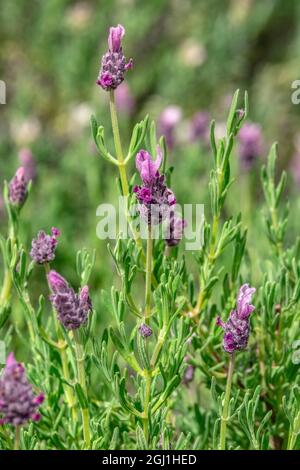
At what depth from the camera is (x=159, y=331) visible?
97 centimetres

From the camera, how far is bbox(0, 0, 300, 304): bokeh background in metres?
2.21

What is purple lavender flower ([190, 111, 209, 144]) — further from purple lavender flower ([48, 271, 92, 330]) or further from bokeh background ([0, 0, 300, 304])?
purple lavender flower ([48, 271, 92, 330])

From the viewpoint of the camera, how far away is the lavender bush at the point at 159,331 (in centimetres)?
93

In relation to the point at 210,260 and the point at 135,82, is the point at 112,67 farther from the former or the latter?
the point at 135,82

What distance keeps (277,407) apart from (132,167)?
119 cm

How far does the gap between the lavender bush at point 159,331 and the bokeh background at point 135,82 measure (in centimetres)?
95

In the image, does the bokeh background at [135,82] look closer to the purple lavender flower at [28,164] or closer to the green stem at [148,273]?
the purple lavender flower at [28,164]

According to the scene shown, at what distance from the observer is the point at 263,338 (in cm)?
116


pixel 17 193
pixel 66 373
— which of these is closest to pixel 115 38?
pixel 17 193

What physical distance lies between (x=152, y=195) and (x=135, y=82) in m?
1.96

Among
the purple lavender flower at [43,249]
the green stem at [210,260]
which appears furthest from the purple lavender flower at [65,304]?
the green stem at [210,260]

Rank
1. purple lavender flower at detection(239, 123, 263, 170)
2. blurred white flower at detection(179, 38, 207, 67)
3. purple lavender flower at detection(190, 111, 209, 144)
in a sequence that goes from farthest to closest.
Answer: blurred white flower at detection(179, 38, 207, 67) → purple lavender flower at detection(190, 111, 209, 144) → purple lavender flower at detection(239, 123, 263, 170)

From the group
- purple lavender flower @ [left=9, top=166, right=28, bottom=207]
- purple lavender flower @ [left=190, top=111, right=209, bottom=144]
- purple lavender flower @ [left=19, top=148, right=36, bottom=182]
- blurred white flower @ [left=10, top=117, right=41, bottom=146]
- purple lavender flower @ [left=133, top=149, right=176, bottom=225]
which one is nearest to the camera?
purple lavender flower @ [left=133, top=149, right=176, bottom=225]

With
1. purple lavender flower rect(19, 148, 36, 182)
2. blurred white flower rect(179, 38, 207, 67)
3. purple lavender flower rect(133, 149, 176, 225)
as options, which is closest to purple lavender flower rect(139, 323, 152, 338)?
purple lavender flower rect(133, 149, 176, 225)
